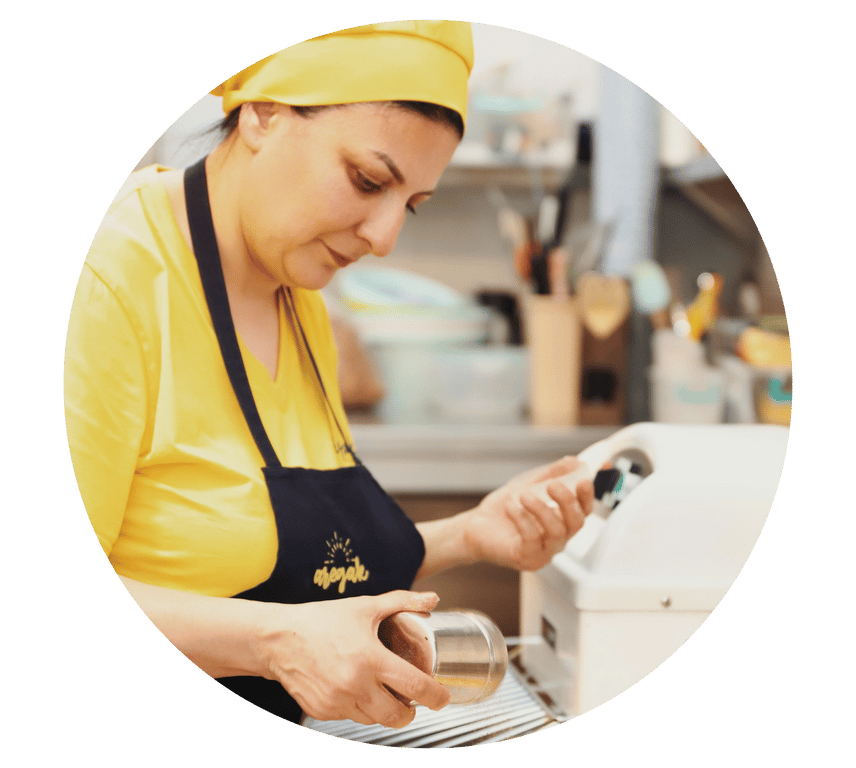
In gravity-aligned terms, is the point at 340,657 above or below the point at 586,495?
below

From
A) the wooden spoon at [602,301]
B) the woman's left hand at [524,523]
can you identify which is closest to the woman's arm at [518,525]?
the woman's left hand at [524,523]

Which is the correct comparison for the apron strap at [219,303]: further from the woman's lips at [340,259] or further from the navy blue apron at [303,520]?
the woman's lips at [340,259]

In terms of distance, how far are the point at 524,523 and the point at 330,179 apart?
528 mm

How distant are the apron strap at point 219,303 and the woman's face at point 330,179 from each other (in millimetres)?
45

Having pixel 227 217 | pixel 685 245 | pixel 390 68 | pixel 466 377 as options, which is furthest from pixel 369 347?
pixel 685 245

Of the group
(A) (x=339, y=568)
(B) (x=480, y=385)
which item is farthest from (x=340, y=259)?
(A) (x=339, y=568)

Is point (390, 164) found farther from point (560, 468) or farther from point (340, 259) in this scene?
point (560, 468)

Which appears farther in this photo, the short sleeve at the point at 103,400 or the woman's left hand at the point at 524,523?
the woman's left hand at the point at 524,523

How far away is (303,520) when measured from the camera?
42.4 inches

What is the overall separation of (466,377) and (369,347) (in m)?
0.15

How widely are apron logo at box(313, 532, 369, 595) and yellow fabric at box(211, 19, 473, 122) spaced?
534mm

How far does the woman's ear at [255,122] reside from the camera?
110 centimetres

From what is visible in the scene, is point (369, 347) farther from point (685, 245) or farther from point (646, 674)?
point (646, 674)

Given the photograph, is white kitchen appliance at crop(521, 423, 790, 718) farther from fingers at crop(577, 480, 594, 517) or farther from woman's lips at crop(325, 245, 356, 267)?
woman's lips at crop(325, 245, 356, 267)
